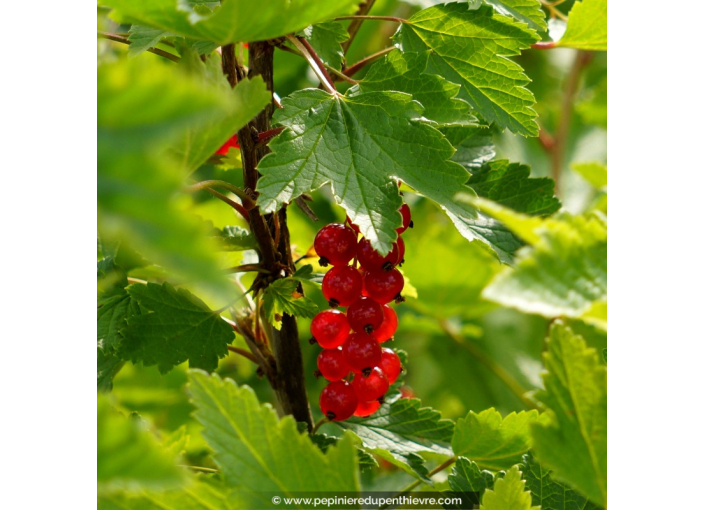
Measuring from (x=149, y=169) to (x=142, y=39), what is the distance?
0.37 meters

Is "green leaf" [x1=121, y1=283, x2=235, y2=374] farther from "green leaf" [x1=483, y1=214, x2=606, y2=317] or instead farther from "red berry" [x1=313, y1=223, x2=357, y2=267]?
"green leaf" [x1=483, y1=214, x2=606, y2=317]

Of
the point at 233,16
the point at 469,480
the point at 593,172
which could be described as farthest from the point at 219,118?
the point at 593,172

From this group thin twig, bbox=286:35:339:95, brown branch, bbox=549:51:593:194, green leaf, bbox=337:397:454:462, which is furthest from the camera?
brown branch, bbox=549:51:593:194

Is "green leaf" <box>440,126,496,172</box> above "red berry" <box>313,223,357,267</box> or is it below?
above

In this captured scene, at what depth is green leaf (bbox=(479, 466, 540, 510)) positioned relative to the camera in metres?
0.53

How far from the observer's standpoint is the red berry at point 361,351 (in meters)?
0.66

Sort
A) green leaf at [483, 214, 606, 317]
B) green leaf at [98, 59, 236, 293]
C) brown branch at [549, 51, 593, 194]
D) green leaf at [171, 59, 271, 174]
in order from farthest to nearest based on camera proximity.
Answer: brown branch at [549, 51, 593, 194] → green leaf at [171, 59, 271, 174] → green leaf at [483, 214, 606, 317] → green leaf at [98, 59, 236, 293]

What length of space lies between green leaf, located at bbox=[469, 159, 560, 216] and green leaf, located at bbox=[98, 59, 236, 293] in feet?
1.81

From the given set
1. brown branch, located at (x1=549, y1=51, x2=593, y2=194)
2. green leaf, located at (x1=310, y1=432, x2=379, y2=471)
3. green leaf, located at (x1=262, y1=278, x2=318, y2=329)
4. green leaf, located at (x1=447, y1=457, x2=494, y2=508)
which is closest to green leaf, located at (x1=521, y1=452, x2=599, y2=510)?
green leaf, located at (x1=447, y1=457, x2=494, y2=508)

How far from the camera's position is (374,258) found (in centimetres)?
64

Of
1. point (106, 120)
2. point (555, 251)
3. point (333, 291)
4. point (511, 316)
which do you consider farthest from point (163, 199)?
point (511, 316)

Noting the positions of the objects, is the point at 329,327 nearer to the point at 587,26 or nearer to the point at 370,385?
the point at 370,385

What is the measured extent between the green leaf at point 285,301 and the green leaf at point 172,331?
0.28 ft

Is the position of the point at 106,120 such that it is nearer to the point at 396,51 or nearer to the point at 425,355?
the point at 396,51
